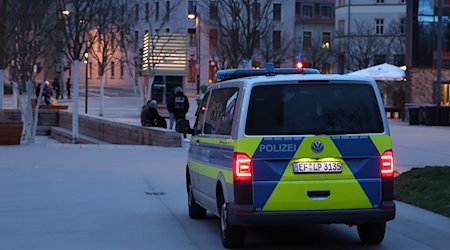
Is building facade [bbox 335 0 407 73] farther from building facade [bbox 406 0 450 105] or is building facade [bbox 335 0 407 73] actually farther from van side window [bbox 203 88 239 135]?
van side window [bbox 203 88 239 135]

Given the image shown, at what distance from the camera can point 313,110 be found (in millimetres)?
8844

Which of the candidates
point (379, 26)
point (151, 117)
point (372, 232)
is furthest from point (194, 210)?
point (379, 26)

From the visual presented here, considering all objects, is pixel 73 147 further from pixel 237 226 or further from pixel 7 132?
pixel 237 226

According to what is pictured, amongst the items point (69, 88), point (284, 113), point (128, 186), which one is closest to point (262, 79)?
point (284, 113)

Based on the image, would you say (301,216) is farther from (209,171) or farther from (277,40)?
(277,40)

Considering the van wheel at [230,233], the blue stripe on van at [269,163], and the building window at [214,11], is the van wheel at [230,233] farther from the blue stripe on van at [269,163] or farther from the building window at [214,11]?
the building window at [214,11]

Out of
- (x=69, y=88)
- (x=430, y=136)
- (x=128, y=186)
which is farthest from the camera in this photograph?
(x=69, y=88)

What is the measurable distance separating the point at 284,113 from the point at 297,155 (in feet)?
1.55

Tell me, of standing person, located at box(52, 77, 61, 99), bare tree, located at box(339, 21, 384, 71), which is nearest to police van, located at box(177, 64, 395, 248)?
A: standing person, located at box(52, 77, 61, 99)

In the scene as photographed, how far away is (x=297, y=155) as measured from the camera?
8.63 m

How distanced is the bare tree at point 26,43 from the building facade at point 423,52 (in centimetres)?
2131

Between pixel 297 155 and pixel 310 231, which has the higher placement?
pixel 297 155

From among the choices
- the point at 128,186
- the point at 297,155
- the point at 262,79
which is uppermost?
the point at 262,79

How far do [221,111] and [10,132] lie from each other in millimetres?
14660
